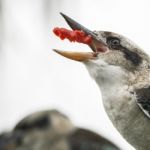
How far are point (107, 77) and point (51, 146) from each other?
6.54 meters

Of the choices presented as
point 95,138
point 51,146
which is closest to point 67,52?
point 95,138

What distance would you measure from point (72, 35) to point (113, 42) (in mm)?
213

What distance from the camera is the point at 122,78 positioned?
432 cm

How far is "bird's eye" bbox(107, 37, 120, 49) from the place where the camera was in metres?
4.43

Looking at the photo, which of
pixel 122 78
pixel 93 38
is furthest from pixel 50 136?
pixel 122 78

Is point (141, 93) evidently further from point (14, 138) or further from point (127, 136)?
point (14, 138)

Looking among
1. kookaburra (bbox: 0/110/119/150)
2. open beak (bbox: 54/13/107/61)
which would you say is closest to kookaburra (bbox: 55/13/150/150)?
open beak (bbox: 54/13/107/61)


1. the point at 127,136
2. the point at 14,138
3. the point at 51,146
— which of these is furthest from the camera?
the point at 51,146

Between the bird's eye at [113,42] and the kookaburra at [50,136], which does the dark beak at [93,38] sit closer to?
the bird's eye at [113,42]

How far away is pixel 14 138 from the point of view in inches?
398

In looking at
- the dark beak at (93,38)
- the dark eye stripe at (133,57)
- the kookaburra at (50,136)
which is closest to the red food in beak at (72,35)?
the dark beak at (93,38)

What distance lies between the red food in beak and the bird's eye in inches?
3.9

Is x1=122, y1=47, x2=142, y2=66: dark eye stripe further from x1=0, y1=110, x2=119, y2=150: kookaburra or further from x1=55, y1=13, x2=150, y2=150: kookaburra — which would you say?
x1=0, y1=110, x2=119, y2=150: kookaburra

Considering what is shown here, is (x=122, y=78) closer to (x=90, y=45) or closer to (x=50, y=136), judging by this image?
(x=90, y=45)
